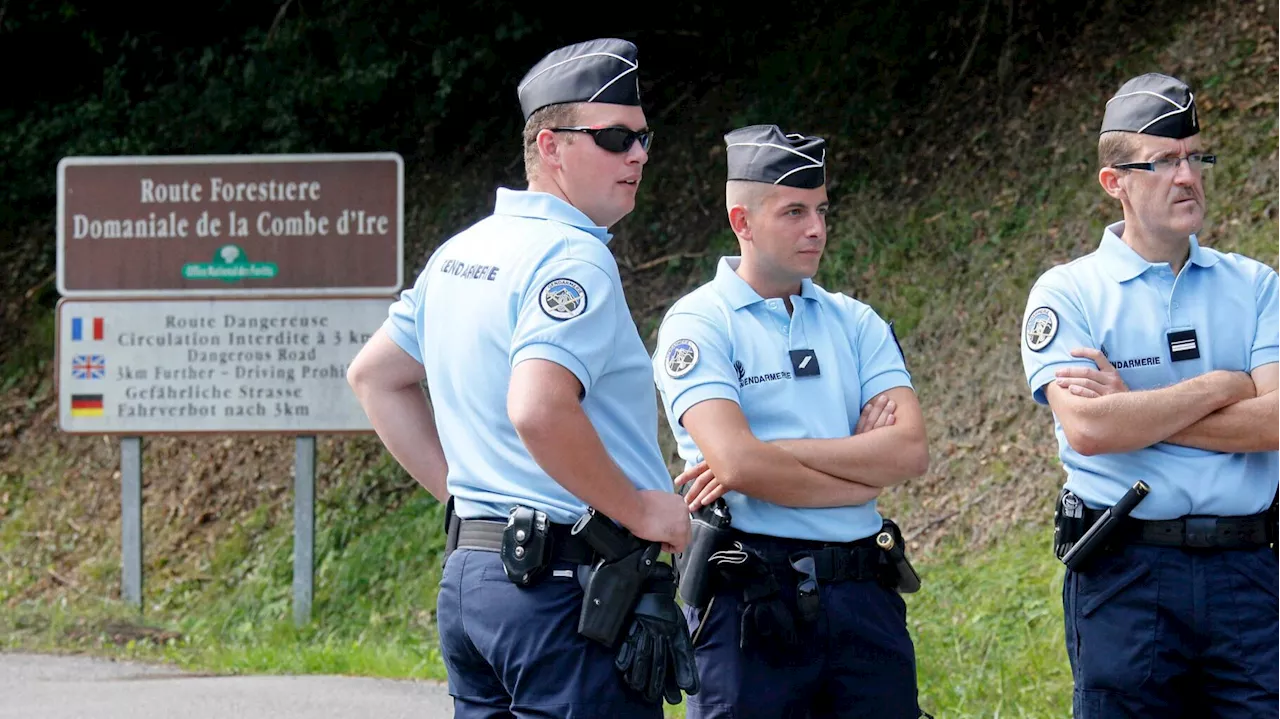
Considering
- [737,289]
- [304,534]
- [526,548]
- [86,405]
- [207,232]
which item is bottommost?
[304,534]

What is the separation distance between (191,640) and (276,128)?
505 centimetres

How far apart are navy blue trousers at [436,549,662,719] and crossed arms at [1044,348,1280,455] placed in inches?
54.2

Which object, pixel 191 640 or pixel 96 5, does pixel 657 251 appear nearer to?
pixel 191 640

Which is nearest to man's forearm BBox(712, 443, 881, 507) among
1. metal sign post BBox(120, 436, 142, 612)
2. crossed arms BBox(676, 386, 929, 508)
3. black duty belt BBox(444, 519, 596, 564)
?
crossed arms BBox(676, 386, 929, 508)

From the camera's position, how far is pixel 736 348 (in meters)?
3.82

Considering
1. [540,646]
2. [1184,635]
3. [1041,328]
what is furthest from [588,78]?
[1184,635]

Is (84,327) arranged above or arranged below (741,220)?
below

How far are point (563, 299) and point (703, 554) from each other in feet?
3.39

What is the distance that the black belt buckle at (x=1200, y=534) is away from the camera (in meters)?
3.55

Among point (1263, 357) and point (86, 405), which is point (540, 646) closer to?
point (1263, 357)

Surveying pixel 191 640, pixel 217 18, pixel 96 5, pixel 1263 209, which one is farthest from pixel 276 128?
pixel 1263 209

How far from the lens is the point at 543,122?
10.4ft

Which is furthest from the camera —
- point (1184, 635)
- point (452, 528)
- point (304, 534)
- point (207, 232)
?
point (207, 232)

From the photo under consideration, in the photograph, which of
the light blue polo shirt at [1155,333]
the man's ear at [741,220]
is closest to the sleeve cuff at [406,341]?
the man's ear at [741,220]
